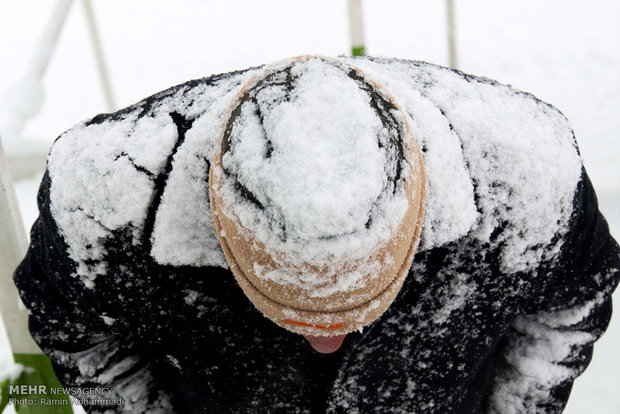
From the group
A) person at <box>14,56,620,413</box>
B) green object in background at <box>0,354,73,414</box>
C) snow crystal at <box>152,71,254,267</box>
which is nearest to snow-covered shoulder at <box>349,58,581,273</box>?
person at <box>14,56,620,413</box>

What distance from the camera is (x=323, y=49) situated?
11.6 ft

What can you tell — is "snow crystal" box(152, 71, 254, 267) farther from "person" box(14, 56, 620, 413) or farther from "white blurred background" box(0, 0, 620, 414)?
"white blurred background" box(0, 0, 620, 414)

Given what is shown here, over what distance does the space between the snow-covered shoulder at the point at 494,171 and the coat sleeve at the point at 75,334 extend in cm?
A: 49

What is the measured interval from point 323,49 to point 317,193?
10.3 feet

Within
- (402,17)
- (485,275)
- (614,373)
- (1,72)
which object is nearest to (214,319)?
(485,275)

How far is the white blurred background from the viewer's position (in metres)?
2.43

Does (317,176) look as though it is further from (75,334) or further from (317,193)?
(75,334)

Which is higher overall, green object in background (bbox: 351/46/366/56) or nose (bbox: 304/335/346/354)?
green object in background (bbox: 351/46/366/56)

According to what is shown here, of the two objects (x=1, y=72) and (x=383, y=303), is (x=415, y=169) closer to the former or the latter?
(x=383, y=303)

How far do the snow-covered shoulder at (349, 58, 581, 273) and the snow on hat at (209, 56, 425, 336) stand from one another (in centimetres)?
13

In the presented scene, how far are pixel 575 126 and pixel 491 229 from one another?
1.94m

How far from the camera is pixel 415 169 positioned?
60 centimetres

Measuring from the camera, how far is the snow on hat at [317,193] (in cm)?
55

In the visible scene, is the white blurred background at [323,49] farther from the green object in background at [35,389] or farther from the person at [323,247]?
the person at [323,247]
